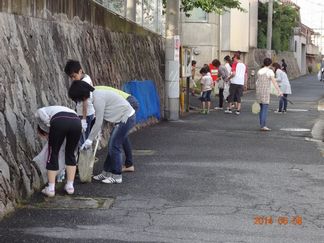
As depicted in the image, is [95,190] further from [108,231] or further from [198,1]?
[198,1]

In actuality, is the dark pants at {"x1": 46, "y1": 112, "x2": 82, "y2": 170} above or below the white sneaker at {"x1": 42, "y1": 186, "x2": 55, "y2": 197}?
above

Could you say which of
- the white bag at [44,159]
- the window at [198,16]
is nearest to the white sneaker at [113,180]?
the white bag at [44,159]

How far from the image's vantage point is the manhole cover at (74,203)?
673cm

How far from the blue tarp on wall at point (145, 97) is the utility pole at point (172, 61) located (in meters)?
0.35

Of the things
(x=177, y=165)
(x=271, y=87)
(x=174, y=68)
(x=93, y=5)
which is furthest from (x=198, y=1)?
(x=177, y=165)

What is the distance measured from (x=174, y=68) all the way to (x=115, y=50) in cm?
261

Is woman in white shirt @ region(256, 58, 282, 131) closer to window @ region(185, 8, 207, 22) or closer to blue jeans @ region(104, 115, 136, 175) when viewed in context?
blue jeans @ region(104, 115, 136, 175)

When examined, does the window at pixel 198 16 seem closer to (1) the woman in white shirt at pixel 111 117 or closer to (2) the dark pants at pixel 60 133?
(1) the woman in white shirt at pixel 111 117

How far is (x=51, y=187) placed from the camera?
23.1 ft

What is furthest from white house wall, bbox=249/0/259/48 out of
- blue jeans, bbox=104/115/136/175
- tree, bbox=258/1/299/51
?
blue jeans, bbox=104/115/136/175

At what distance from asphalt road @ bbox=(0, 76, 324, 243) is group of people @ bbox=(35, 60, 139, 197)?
0.29 meters

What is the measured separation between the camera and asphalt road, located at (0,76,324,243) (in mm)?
5750

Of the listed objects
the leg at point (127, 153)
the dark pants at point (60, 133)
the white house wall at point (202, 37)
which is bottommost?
the leg at point (127, 153)
